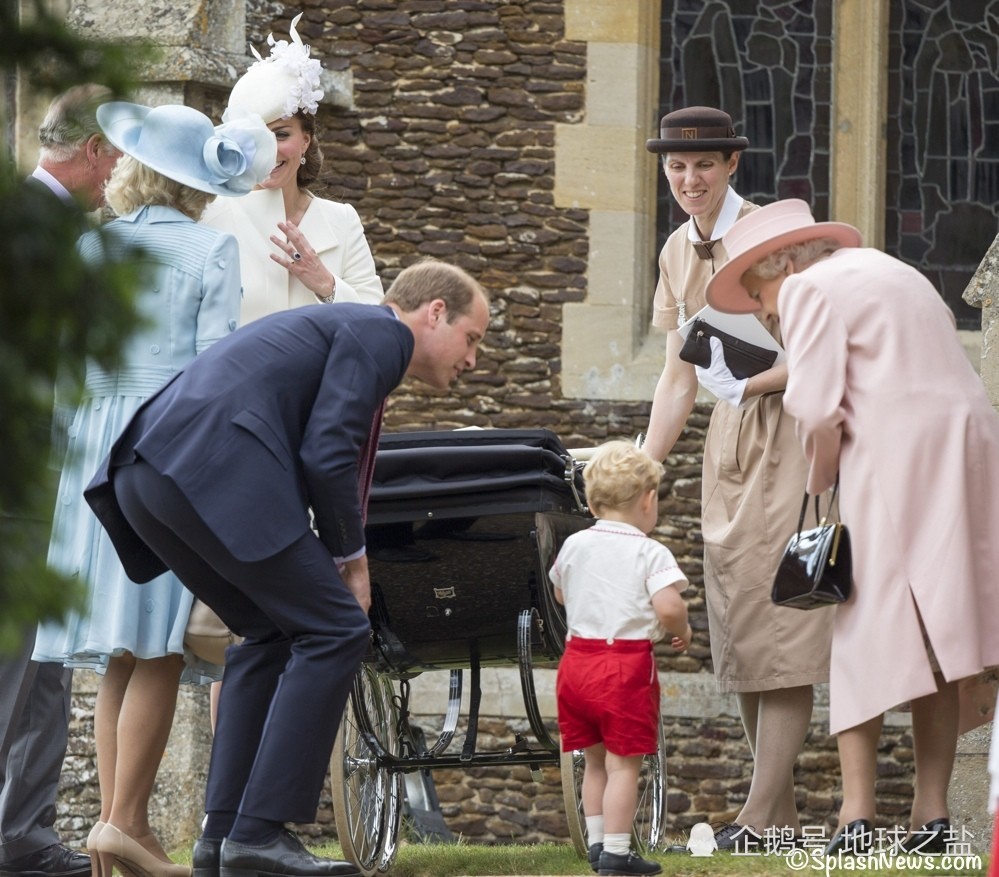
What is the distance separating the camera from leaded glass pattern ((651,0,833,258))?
9.70 metres

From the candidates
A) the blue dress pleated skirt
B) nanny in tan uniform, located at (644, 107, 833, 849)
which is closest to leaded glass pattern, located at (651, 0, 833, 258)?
nanny in tan uniform, located at (644, 107, 833, 849)

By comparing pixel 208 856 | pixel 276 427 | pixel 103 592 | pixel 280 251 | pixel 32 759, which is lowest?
pixel 208 856

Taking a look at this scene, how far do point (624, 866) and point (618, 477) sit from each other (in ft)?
3.31

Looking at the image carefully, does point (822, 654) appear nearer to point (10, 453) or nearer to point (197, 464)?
point (197, 464)

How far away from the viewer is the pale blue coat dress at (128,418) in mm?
4613

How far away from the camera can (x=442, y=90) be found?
920cm

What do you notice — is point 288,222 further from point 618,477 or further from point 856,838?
point 856,838

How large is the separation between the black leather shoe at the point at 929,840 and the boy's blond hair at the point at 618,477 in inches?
44.2

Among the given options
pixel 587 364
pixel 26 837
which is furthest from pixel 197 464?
pixel 587 364

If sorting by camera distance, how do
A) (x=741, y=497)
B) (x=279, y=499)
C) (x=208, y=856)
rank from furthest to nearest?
(x=741, y=497), (x=208, y=856), (x=279, y=499)

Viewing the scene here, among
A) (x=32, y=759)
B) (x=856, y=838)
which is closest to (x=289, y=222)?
(x=32, y=759)

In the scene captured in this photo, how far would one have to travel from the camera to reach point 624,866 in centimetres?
454

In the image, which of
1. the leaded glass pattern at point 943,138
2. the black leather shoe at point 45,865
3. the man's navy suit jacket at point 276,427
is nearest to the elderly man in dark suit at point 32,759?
the black leather shoe at point 45,865

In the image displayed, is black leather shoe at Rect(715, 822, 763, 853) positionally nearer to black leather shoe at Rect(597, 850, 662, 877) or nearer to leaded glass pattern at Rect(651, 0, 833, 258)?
black leather shoe at Rect(597, 850, 662, 877)
